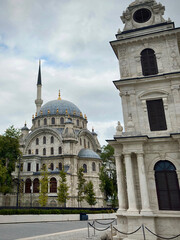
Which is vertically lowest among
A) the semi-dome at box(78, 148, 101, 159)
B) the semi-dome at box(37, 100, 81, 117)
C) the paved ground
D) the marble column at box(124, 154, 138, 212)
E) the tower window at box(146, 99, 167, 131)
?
the paved ground

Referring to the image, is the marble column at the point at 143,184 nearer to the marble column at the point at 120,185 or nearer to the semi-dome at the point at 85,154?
the marble column at the point at 120,185

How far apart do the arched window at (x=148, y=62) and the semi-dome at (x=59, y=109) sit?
44.4 metres

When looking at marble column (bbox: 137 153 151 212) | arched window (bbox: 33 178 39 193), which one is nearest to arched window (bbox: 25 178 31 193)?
arched window (bbox: 33 178 39 193)

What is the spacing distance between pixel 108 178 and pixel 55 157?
13455 millimetres

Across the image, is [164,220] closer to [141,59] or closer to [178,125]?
[178,125]

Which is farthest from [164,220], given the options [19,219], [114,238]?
[19,219]

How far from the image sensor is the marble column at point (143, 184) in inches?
490

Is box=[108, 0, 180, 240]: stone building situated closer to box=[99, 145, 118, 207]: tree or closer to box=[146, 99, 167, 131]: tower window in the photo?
box=[146, 99, 167, 131]: tower window

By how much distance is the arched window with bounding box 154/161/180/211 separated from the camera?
12.8m

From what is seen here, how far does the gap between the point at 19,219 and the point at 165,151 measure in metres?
19.4

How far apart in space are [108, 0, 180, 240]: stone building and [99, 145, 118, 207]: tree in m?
27.8

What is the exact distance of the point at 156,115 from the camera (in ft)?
48.7

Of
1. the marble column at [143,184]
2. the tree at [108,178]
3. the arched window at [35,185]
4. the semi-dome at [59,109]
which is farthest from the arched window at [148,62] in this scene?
the semi-dome at [59,109]

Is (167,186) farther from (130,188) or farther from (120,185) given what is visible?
(120,185)
